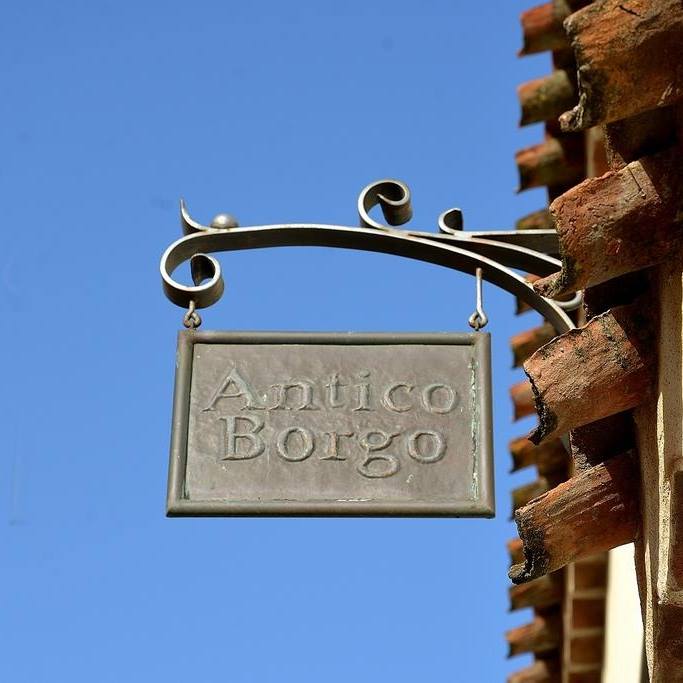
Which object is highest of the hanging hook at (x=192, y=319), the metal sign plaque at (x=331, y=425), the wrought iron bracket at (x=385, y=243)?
the wrought iron bracket at (x=385, y=243)

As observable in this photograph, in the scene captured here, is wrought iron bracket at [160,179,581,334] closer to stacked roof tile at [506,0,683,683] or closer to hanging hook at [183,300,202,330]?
hanging hook at [183,300,202,330]

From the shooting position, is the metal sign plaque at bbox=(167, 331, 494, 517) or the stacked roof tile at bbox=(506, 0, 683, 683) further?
the metal sign plaque at bbox=(167, 331, 494, 517)

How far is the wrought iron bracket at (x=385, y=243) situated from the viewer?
4535 mm

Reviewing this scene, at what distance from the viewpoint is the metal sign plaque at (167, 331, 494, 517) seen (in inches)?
162

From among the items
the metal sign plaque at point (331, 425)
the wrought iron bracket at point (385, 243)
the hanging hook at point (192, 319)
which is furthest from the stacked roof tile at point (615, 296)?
the hanging hook at point (192, 319)

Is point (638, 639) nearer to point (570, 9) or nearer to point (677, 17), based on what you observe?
point (570, 9)

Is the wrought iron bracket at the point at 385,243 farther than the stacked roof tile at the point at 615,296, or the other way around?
the wrought iron bracket at the point at 385,243

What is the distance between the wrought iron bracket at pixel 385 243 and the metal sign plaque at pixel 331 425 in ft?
0.76

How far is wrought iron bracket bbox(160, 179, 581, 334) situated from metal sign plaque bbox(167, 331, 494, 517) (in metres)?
0.23

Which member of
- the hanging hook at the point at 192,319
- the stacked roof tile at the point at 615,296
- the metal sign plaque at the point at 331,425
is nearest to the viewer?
the stacked roof tile at the point at 615,296

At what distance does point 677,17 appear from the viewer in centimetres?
299

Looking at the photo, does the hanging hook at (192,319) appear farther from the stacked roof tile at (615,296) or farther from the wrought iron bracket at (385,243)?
the stacked roof tile at (615,296)

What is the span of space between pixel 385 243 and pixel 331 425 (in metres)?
0.63

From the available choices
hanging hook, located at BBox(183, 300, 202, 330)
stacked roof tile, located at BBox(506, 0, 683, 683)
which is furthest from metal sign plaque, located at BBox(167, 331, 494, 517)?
stacked roof tile, located at BBox(506, 0, 683, 683)
